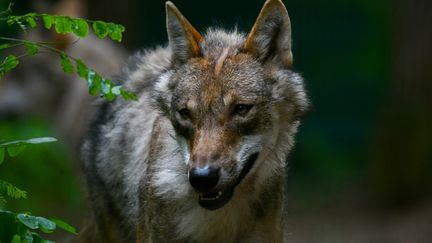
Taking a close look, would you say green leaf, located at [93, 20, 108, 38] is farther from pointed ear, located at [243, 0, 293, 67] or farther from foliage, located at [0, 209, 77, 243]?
foliage, located at [0, 209, 77, 243]

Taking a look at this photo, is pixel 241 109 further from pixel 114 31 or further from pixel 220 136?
pixel 114 31

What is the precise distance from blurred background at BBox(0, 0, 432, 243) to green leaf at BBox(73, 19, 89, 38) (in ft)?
16.8

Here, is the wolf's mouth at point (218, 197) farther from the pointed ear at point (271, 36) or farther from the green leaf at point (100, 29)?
the green leaf at point (100, 29)

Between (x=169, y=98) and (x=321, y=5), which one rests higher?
(x=169, y=98)

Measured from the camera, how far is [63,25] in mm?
5211

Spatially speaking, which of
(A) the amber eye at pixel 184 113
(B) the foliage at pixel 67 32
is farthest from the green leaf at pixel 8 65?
(A) the amber eye at pixel 184 113

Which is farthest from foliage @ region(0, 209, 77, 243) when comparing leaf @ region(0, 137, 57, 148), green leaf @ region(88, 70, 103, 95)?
green leaf @ region(88, 70, 103, 95)

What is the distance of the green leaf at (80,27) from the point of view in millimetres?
5258

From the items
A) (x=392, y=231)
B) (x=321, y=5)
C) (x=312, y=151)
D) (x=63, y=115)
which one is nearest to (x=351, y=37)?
(x=321, y=5)

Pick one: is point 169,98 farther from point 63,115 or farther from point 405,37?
point 405,37

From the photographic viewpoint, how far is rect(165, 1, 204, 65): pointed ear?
604cm

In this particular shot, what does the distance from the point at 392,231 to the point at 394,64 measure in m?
2.56

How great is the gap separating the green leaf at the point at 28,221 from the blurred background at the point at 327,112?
5.46m

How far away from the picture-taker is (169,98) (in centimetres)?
600
